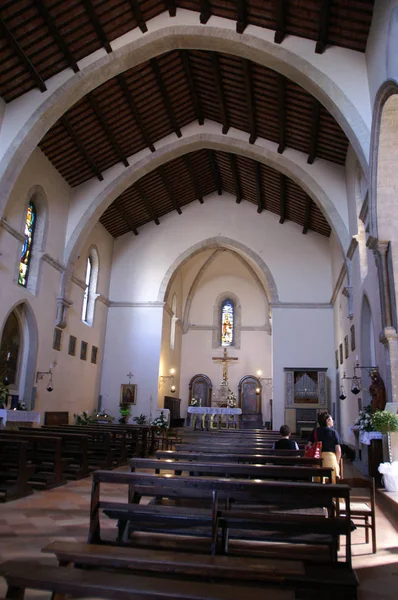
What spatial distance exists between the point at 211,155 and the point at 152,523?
1552cm

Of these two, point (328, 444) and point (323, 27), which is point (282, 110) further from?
point (328, 444)

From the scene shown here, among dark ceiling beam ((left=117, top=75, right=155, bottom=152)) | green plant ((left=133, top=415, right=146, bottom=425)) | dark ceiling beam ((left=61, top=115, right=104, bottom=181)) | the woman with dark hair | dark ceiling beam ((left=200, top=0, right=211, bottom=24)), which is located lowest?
the woman with dark hair

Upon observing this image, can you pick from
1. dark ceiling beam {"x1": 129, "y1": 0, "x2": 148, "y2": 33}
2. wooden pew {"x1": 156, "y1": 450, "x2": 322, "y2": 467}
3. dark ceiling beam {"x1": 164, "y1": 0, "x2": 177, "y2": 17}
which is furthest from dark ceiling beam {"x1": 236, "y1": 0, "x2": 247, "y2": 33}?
wooden pew {"x1": 156, "y1": 450, "x2": 322, "y2": 467}

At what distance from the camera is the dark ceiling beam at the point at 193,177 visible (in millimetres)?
17278

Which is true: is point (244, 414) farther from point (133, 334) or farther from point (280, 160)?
point (280, 160)

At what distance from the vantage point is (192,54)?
12.3 m

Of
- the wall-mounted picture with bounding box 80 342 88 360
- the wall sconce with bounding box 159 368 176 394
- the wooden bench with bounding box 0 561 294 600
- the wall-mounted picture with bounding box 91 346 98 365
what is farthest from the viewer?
the wall sconce with bounding box 159 368 176 394

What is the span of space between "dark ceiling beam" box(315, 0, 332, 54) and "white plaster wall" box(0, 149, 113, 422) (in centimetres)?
820

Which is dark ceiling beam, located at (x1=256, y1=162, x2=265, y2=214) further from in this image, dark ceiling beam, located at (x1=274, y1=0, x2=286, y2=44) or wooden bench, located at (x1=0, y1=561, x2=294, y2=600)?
wooden bench, located at (x1=0, y1=561, x2=294, y2=600)

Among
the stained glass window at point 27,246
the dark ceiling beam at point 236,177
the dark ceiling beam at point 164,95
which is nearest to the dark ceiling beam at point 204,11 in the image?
the dark ceiling beam at point 164,95

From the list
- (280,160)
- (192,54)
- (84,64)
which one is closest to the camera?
(84,64)

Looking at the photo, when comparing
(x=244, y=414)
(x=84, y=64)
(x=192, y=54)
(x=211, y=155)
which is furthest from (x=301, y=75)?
(x=244, y=414)

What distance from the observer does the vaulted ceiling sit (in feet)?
31.1

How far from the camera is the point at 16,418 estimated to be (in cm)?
1118
